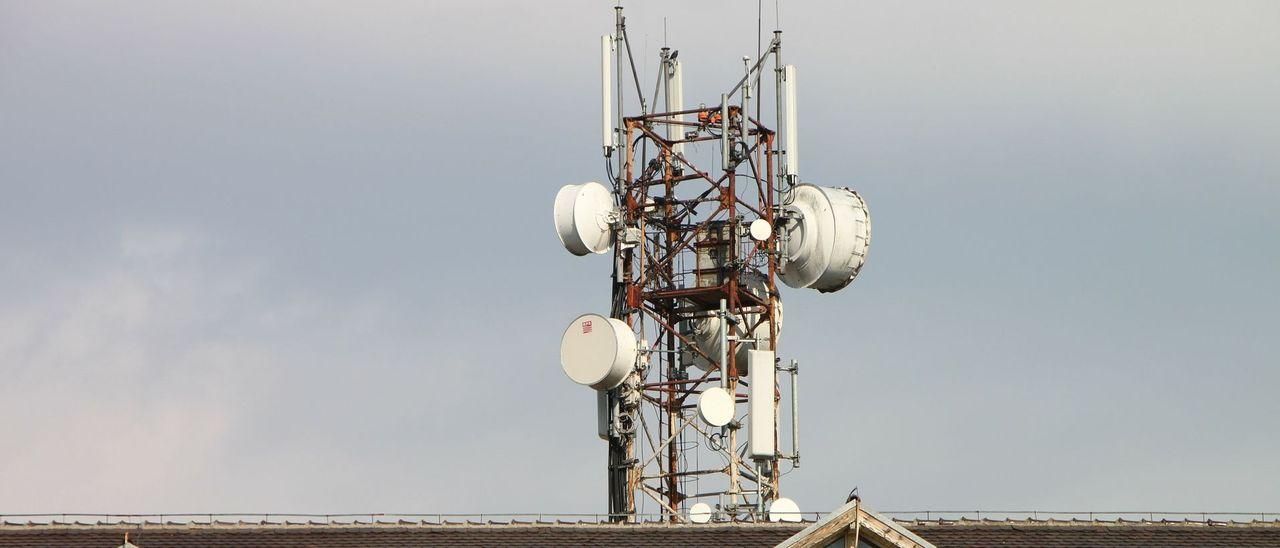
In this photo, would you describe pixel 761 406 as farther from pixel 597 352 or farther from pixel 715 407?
pixel 597 352

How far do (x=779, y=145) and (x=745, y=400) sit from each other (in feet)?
27.2

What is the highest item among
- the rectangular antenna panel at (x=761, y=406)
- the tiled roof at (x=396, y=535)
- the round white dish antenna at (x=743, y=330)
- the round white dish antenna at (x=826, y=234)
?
the round white dish antenna at (x=826, y=234)

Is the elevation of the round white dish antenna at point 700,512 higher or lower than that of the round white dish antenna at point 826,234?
lower

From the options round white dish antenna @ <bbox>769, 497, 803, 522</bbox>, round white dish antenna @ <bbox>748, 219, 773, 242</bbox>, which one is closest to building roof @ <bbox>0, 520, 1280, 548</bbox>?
round white dish antenna @ <bbox>769, 497, 803, 522</bbox>

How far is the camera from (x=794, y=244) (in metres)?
89.6

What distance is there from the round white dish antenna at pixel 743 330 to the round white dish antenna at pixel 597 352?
3518 millimetres

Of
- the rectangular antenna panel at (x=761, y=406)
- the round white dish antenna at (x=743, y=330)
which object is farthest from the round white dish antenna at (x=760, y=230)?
the rectangular antenna panel at (x=761, y=406)

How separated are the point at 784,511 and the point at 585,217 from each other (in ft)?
47.2

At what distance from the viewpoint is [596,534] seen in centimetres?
6875

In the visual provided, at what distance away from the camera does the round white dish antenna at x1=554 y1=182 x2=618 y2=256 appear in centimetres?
8894

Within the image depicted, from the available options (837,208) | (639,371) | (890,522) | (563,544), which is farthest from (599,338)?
(890,522)

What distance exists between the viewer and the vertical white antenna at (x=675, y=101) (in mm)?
91750

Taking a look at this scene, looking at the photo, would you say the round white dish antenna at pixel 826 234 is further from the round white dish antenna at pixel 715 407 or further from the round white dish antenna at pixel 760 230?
the round white dish antenna at pixel 715 407

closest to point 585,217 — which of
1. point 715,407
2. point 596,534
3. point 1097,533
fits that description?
point 715,407
